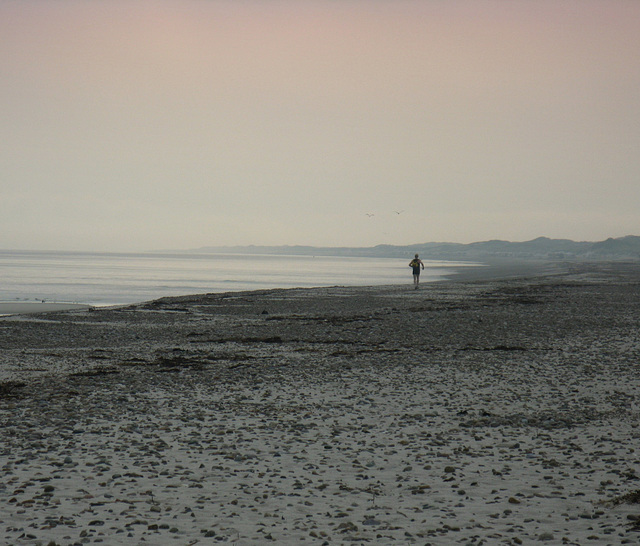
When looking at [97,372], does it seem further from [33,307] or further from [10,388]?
[33,307]

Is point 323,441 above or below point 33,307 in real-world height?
below

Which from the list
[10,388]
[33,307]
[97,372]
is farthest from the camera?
[33,307]

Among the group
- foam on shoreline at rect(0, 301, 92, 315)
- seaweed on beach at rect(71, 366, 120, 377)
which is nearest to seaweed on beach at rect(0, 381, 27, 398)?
seaweed on beach at rect(71, 366, 120, 377)

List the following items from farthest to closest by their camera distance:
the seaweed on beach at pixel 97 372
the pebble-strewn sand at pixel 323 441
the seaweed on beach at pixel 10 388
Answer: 1. the seaweed on beach at pixel 97 372
2. the seaweed on beach at pixel 10 388
3. the pebble-strewn sand at pixel 323 441

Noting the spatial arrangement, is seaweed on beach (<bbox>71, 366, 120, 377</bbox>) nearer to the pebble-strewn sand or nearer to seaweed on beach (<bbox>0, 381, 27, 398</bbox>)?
the pebble-strewn sand

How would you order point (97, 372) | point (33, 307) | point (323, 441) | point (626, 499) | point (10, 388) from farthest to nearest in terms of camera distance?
point (33, 307), point (97, 372), point (10, 388), point (323, 441), point (626, 499)

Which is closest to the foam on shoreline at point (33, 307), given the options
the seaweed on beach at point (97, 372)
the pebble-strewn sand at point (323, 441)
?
the pebble-strewn sand at point (323, 441)

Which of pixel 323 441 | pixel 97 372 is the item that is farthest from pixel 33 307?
pixel 323 441

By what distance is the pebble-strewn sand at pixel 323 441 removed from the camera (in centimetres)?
697

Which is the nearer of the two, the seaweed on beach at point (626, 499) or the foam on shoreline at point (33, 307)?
the seaweed on beach at point (626, 499)

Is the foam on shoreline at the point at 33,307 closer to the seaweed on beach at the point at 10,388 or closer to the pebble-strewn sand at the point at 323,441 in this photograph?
the pebble-strewn sand at the point at 323,441

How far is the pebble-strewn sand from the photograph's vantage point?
275 inches

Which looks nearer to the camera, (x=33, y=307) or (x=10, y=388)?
(x=10, y=388)

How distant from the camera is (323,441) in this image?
1004 cm
